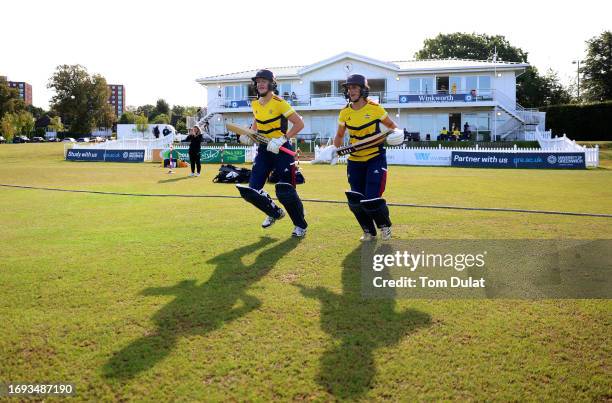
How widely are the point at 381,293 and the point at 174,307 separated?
6.38 ft

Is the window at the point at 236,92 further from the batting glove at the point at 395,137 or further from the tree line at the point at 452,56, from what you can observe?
the batting glove at the point at 395,137

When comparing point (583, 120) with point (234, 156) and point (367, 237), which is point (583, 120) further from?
point (367, 237)

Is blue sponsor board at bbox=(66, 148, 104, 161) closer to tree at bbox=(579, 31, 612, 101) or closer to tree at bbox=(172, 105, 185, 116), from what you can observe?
tree at bbox=(579, 31, 612, 101)

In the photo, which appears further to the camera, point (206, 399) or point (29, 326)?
point (29, 326)

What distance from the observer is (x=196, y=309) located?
421 centimetres

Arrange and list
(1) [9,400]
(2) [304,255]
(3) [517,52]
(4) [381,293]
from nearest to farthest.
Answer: (1) [9,400] → (4) [381,293] → (2) [304,255] → (3) [517,52]

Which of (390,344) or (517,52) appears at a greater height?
(517,52)

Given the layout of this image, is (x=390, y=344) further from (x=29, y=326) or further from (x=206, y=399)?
(x=29, y=326)

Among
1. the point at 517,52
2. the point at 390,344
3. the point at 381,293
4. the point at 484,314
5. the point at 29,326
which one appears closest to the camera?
the point at 390,344

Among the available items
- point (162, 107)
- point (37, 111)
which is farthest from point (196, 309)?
point (37, 111)

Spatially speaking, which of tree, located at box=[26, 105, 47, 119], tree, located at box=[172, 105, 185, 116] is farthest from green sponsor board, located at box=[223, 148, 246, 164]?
tree, located at box=[26, 105, 47, 119]

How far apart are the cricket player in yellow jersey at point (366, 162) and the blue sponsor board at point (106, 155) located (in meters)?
30.8

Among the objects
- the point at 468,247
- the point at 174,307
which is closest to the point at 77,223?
the point at 174,307

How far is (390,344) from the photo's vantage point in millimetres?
3549
